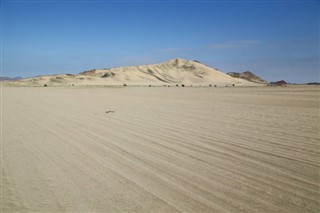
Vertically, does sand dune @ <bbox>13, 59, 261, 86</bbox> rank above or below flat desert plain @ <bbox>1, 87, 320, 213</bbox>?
above

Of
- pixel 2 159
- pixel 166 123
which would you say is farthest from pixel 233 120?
pixel 2 159

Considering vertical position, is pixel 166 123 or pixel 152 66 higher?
pixel 152 66

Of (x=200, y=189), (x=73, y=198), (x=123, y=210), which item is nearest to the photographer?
(x=123, y=210)

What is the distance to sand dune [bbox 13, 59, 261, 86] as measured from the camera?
61625mm

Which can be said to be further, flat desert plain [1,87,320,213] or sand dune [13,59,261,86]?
sand dune [13,59,261,86]

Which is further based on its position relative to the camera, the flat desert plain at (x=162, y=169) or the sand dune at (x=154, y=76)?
the sand dune at (x=154, y=76)

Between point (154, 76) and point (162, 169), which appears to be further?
point (154, 76)

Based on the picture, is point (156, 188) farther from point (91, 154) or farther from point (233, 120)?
point (233, 120)

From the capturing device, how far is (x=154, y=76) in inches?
2736

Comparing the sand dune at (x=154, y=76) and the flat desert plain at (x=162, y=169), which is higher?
the sand dune at (x=154, y=76)

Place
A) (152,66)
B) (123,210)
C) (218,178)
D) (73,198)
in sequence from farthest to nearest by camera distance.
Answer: (152,66)
(218,178)
(73,198)
(123,210)

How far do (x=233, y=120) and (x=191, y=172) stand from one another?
15.3 feet

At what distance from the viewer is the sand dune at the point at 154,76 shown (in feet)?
202

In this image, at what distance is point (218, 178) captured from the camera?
3.75 m
